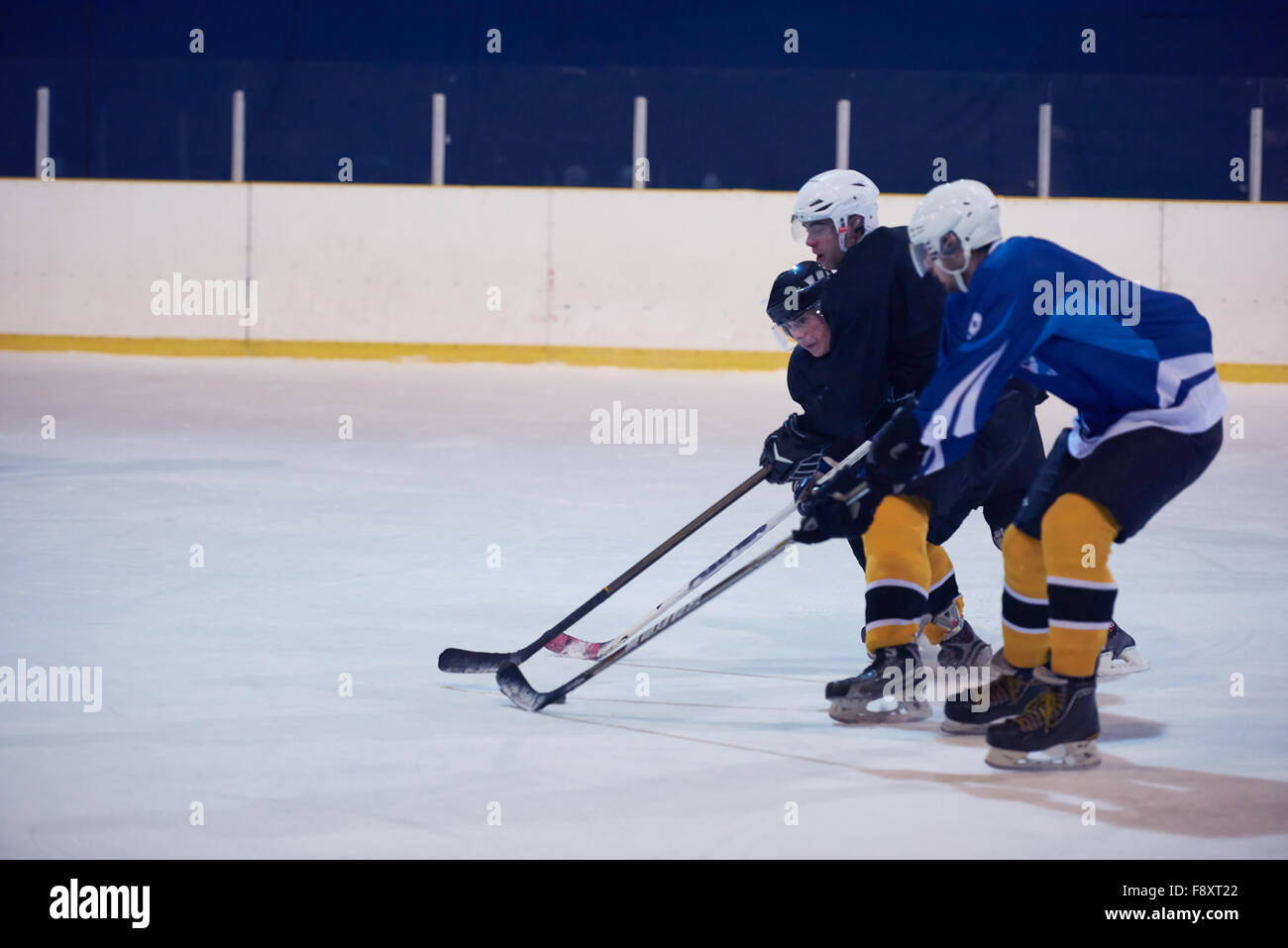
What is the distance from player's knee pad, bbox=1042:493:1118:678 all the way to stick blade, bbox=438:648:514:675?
1134 mm

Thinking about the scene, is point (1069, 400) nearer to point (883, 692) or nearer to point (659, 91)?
point (883, 692)

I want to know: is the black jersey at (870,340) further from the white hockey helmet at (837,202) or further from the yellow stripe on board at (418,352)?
the yellow stripe on board at (418,352)

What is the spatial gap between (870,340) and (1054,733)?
0.84 metres

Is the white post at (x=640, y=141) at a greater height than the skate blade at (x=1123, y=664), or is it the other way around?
the white post at (x=640, y=141)

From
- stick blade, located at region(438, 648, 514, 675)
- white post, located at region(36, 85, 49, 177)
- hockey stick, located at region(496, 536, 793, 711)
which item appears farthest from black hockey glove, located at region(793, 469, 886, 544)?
white post, located at region(36, 85, 49, 177)

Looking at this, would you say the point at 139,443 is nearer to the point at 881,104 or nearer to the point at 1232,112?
the point at 881,104

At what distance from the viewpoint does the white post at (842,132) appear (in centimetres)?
1048

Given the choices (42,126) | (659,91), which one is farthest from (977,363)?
(42,126)

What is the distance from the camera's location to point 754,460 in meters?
6.46

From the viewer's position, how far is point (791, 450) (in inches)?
131

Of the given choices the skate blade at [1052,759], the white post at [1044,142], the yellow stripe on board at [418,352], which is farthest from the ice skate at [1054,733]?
the white post at [1044,142]

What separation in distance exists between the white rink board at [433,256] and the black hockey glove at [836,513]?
7401mm

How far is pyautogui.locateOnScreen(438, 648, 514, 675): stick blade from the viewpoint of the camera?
129 inches
